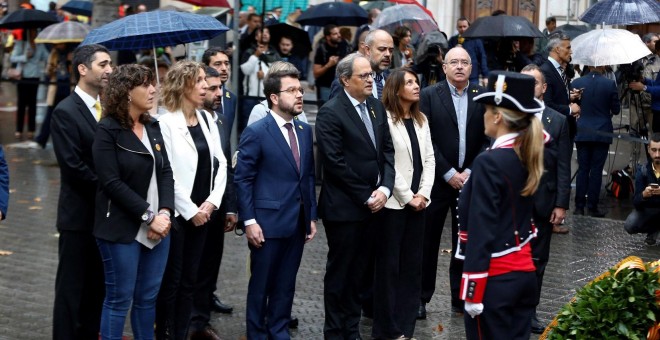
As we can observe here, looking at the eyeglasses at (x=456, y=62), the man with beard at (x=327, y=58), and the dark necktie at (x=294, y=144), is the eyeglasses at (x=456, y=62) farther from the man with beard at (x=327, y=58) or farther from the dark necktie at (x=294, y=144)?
the man with beard at (x=327, y=58)

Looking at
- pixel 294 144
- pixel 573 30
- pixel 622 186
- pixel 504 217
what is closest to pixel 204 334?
pixel 294 144

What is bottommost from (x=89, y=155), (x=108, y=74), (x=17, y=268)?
(x=17, y=268)

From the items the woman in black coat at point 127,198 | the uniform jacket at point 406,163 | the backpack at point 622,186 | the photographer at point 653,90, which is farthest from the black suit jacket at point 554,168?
the backpack at point 622,186

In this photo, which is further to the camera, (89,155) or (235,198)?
(235,198)

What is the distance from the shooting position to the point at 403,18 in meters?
16.2

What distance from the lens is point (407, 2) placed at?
59.0 feet

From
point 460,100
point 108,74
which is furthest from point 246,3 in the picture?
point 108,74

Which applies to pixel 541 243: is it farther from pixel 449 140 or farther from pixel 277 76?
pixel 277 76

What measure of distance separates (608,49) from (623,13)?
113 cm

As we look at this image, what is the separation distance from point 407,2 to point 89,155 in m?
11.1

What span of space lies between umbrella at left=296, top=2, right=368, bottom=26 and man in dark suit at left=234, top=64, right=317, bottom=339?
1289cm

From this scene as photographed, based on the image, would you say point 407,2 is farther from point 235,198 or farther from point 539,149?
point 539,149

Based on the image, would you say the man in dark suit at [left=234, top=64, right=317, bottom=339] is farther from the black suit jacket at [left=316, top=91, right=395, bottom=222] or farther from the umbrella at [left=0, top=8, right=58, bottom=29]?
the umbrella at [left=0, top=8, right=58, bottom=29]

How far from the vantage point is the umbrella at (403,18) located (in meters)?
16.4
